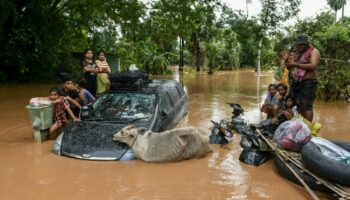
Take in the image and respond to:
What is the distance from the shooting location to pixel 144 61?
106ft

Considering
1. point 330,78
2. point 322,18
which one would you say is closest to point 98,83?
point 330,78

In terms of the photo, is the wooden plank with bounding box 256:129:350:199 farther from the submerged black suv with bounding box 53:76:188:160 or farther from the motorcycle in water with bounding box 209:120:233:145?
the submerged black suv with bounding box 53:76:188:160

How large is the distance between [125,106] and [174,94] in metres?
1.97

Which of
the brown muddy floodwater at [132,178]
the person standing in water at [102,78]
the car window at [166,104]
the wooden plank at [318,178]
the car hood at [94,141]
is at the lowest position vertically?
the brown muddy floodwater at [132,178]

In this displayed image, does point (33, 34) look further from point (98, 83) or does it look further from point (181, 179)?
point (181, 179)

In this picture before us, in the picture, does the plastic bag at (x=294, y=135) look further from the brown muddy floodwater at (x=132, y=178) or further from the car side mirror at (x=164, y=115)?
the car side mirror at (x=164, y=115)

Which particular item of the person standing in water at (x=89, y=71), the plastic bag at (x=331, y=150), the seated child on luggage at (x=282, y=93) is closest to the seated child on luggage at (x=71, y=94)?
the person standing in water at (x=89, y=71)

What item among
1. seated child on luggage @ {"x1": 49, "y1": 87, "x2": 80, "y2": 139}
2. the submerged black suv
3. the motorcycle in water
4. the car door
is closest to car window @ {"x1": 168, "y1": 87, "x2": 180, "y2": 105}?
the submerged black suv

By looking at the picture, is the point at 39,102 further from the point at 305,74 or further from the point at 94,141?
the point at 305,74

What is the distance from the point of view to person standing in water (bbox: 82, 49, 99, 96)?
9539 mm

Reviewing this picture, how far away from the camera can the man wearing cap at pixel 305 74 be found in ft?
23.7

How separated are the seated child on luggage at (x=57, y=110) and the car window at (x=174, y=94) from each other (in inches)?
89.8

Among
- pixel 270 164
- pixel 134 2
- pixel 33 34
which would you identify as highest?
pixel 134 2

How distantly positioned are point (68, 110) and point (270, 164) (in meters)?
4.20
